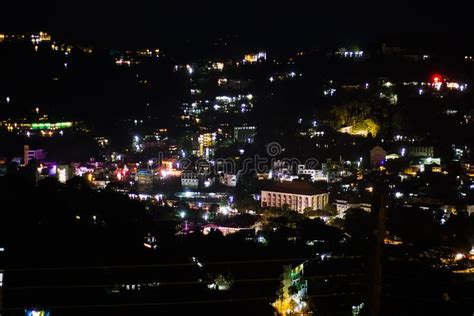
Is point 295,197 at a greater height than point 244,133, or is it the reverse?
point 244,133

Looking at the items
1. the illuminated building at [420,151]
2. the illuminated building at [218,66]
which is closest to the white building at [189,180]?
the illuminated building at [420,151]

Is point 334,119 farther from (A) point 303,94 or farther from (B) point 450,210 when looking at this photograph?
(B) point 450,210

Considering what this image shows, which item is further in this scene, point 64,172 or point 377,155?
point 377,155

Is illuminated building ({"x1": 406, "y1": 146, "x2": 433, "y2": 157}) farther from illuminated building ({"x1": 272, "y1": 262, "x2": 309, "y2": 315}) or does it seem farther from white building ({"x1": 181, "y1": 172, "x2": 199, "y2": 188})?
illuminated building ({"x1": 272, "y1": 262, "x2": 309, "y2": 315})

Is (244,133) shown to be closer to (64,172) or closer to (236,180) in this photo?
(236,180)

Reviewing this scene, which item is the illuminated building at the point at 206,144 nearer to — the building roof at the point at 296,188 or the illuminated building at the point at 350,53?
the building roof at the point at 296,188

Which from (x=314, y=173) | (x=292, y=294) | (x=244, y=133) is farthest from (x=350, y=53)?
(x=292, y=294)

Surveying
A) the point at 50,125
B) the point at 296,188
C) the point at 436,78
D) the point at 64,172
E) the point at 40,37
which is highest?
the point at 40,37
